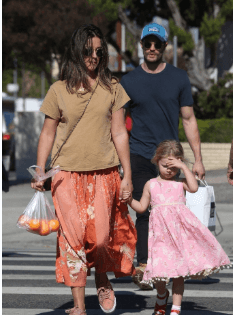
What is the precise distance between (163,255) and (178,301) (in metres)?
0.31

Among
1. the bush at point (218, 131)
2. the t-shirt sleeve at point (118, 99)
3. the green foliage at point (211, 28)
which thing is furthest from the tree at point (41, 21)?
the t-shirt sleeve at point (118, 99)

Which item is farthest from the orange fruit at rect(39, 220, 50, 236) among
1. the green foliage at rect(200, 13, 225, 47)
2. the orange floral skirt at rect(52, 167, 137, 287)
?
the green foliage at rect(200, 13, 225, 47)

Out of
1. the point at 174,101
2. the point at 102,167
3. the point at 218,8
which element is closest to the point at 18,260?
the point at 174,101

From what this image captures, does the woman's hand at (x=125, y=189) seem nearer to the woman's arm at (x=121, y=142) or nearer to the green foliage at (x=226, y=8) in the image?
the woman's arm at (x=121, y=142)

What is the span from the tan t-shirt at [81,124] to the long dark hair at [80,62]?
0.06m

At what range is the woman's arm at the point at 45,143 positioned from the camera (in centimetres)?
471

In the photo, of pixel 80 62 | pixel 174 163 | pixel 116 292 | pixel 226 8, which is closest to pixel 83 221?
pixel 174 163

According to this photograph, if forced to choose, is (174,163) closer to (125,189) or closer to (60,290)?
(125,189)

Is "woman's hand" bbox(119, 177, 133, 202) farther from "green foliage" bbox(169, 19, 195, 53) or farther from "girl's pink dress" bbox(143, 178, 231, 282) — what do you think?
"green foliage" bbox(169, 19, 195, 53)

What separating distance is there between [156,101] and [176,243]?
4.99 ft

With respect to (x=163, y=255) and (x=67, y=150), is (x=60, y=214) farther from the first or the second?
(x=163, y=255)

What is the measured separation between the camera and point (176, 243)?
4.66 meters

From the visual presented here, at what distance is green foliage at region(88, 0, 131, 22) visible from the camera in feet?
82.2

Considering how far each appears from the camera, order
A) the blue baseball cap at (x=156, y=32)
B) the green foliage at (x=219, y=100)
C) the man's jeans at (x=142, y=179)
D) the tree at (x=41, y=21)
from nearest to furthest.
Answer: the blue baseball cap at (x=156, y=32) → the man's jeans at (x=142, y=179) → the green foliage at (x=219, y=100) → the tree at (x=41, y=21)
